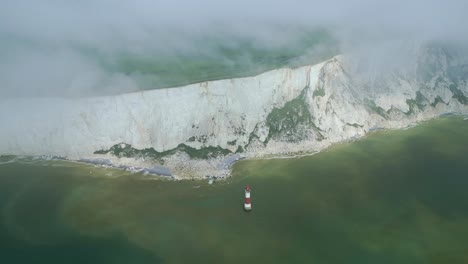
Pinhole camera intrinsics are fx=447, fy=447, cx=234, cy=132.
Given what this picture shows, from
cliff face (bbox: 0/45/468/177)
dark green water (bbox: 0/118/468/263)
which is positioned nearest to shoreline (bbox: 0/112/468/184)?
cliff face (bbox: 0/45/468/177)

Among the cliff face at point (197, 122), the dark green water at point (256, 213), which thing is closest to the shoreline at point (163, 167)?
the cliff face at point (197, 122)

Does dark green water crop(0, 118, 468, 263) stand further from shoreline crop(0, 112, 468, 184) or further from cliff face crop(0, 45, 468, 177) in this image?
cliff face crop(0, 45, 468, 177)

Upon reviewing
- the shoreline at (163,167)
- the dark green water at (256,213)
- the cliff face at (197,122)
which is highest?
the cliff face at (197,122)

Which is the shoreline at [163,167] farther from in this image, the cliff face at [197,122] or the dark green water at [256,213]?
the dark green water at [256,213]

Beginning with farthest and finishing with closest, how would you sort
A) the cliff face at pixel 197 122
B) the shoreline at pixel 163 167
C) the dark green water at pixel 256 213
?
the cliff face at pixel 197 122, the shoreline at pixel 163 167, the dark green water at pixel 256 213

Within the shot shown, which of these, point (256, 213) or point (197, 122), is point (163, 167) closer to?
point (197, 122)

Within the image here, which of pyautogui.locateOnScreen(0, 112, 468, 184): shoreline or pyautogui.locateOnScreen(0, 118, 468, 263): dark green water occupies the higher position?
pyautogui.locateOnScreen(0, 112, 468, 184): shoreline

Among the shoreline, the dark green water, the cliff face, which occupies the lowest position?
the dark green water
